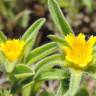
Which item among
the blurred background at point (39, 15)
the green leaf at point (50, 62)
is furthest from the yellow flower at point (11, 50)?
the blurred background at point (39, 15)

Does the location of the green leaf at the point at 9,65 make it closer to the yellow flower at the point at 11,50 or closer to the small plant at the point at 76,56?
the yellow flower at the point at 11,50

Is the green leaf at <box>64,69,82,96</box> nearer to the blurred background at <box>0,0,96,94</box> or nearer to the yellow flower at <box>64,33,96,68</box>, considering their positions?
the yellow flower at <box>64,33,96,68</box>

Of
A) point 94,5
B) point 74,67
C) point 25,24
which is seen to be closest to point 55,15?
point 74,67

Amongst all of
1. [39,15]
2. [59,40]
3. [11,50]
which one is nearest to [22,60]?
[11,50]

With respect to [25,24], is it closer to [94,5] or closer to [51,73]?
[94,5]

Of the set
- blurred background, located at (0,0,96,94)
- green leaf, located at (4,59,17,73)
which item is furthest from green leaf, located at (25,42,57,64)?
blurred background, located at (0,0,96,94)

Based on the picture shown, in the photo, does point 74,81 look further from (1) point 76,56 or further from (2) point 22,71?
(2) point 22,71
